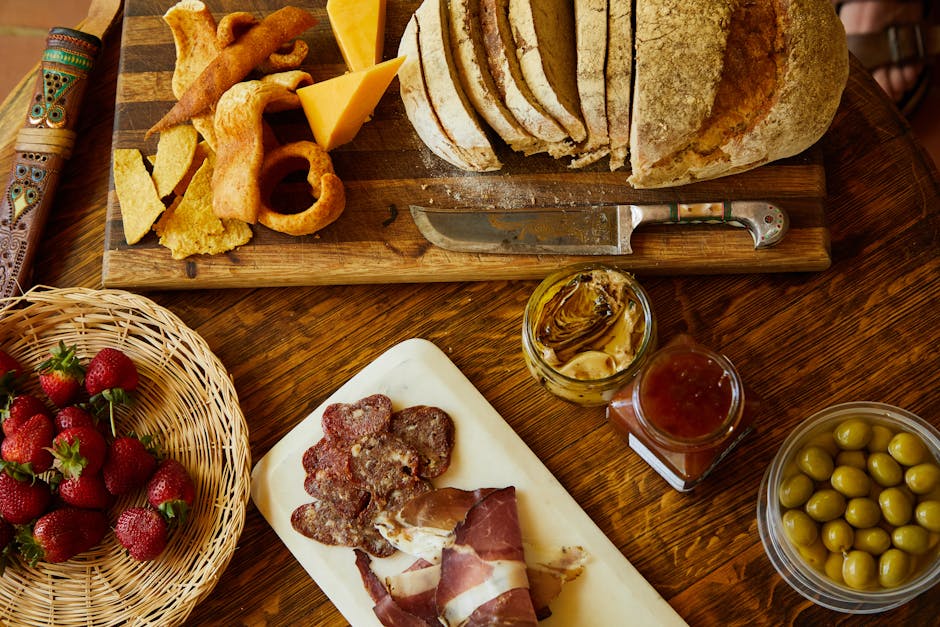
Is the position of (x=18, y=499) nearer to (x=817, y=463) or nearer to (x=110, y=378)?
(x=110, y=378)

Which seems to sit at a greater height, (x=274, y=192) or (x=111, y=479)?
(x=274, y=192)

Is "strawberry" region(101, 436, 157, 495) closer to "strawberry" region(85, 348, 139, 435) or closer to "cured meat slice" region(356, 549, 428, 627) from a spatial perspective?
"strawberry" region(85, 348, 139, 435)

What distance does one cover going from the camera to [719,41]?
5.62 feet

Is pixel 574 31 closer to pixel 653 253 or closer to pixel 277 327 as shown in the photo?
pixel 653 253

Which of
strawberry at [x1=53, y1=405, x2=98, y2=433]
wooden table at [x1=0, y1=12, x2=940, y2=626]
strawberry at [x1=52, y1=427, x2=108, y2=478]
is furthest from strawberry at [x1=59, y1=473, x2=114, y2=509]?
wooden table at [x1=0, y1=12, x2=940, y2=626]

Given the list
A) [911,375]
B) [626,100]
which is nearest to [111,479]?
[626,100]

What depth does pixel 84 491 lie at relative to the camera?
1801 mm

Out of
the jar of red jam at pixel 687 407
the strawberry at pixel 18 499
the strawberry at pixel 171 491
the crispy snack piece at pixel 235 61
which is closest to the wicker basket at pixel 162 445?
the strawberry at pixel 171 491

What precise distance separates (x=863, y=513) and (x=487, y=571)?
750 millimetres

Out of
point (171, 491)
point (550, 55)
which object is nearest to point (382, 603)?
point (171, 491)

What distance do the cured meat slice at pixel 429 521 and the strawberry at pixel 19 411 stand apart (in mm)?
827

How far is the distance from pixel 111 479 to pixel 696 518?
4.22ft

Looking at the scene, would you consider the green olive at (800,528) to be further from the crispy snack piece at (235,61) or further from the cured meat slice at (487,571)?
the crispy snack piece at (235,61)

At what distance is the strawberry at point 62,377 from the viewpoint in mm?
1870
